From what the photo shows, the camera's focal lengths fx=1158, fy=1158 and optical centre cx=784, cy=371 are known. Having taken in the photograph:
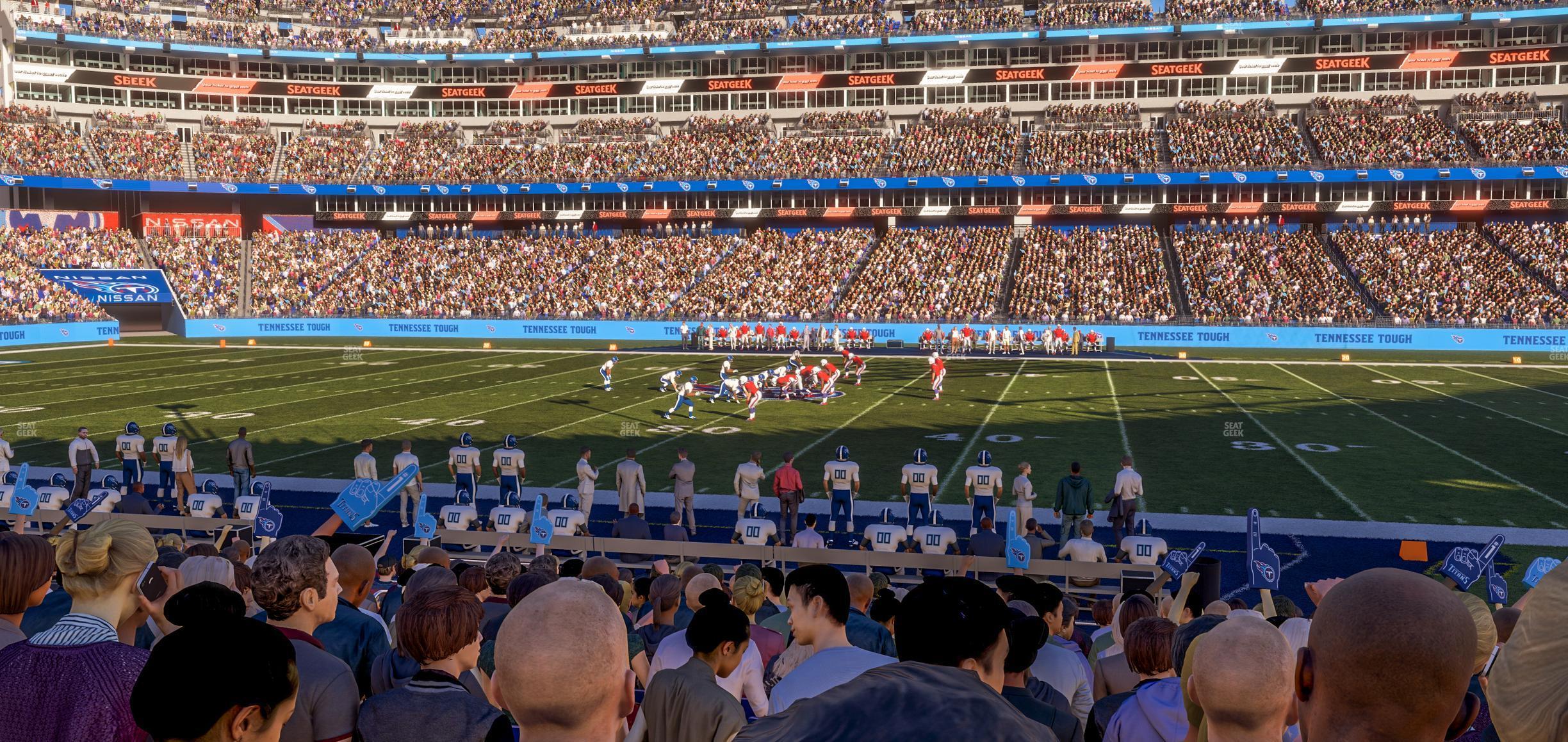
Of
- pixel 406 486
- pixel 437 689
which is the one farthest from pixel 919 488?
pixel 437 689

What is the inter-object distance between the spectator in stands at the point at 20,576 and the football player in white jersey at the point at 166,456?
14.9 metres

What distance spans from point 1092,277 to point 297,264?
43.6 m

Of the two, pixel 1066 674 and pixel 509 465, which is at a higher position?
pixel 1066 674

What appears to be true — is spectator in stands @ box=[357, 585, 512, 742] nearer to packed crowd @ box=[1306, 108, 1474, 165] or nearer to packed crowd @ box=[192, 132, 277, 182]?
packed crowd @ box=[1306, 108, 1474, 165]

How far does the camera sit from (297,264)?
6562 cm

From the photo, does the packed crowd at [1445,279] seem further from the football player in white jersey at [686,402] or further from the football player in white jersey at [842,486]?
the football player in white jersey at [842,486]

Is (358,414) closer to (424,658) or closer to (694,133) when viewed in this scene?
(424,658)

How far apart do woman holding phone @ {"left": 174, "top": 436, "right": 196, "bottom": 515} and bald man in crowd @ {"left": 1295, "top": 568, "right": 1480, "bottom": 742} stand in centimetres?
1882

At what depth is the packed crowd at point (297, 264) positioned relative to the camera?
61500 millimetres

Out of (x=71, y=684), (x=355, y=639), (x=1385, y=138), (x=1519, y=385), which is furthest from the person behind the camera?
(x=1385, y=138)

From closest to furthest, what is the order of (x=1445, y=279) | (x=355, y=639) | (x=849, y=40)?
(x=355, y=639) < (x=1445, y=279) < (x=849, y=40)

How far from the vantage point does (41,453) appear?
22.7 meters

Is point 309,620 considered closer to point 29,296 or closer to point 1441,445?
point 1441,445

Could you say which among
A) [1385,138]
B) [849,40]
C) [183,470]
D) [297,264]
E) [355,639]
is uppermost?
[849,40]
